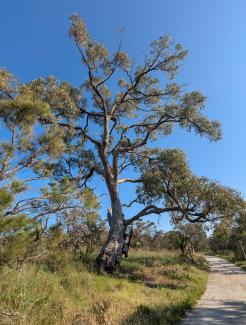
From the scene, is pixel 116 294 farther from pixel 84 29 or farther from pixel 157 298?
pixel 84 29

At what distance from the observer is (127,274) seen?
665 inches

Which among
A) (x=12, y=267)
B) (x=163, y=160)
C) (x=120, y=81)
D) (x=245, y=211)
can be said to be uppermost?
(x=120, y=81)

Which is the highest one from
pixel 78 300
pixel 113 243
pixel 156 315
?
pixel 113 243

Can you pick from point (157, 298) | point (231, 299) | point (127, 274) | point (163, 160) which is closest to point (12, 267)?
point (157, 298)

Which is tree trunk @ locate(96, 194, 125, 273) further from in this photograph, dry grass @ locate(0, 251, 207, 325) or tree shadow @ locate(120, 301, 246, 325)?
tree shadow @ locate(120, 301, 246, 325)

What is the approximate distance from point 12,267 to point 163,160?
12.3 metres

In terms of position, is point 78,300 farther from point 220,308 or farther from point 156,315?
point 220,308

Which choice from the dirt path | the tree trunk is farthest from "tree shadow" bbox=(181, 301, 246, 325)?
the tree trunk

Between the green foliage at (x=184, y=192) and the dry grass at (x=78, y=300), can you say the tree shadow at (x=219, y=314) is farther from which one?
the green foliage at (x=184, y=192)

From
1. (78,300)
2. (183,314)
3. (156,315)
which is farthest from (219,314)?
(78,300)

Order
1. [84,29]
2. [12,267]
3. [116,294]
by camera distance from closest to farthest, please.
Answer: [12,267] → [116,294] → [84,29]

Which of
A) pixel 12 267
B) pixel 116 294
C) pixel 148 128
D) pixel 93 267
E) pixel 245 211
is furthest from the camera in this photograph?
pixel 148 128

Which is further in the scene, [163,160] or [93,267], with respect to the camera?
[163,160]

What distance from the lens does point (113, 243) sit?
16.9m
